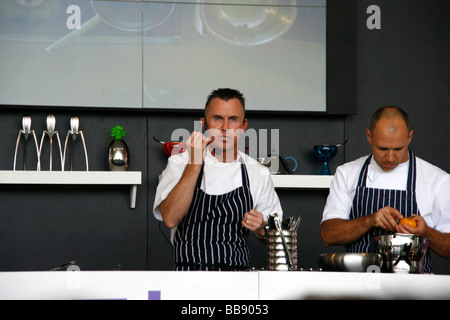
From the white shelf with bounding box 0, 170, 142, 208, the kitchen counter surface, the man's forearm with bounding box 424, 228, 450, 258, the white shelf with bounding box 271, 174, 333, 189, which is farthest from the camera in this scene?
the white shelf with bounding box 271, 174, 333, 189

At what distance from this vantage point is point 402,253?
1.64 meters

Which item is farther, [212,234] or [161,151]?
[161,151]

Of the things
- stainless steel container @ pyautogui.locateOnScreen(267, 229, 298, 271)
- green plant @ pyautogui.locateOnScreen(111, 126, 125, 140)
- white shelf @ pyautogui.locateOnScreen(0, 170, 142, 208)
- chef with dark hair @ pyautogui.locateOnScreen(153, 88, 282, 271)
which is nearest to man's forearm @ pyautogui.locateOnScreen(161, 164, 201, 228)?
chef with dark hair @ pyautogui.locateOnScreen(153, 88, 282, 271)

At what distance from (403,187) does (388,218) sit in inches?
12.2

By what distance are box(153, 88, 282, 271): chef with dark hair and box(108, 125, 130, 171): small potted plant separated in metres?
0.88

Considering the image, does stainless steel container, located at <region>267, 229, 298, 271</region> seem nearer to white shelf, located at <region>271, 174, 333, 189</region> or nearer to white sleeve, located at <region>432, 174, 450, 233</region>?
white sleeve, located at <region>432, 174, 450, 233</region>

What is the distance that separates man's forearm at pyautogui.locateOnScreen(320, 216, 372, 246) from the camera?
6.44 feet

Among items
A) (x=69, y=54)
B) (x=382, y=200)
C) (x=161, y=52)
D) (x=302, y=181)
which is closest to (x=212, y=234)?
(x=382, y=200)

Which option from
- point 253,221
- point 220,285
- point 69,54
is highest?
point 69,54

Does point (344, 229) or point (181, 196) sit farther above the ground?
point (181, 196)

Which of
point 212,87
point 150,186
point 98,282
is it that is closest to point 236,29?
point 212,87

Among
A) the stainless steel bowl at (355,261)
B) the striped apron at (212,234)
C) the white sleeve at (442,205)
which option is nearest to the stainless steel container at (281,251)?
the stainless steel bowl at (355,261)

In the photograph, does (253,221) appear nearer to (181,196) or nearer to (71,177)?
(181,196)
